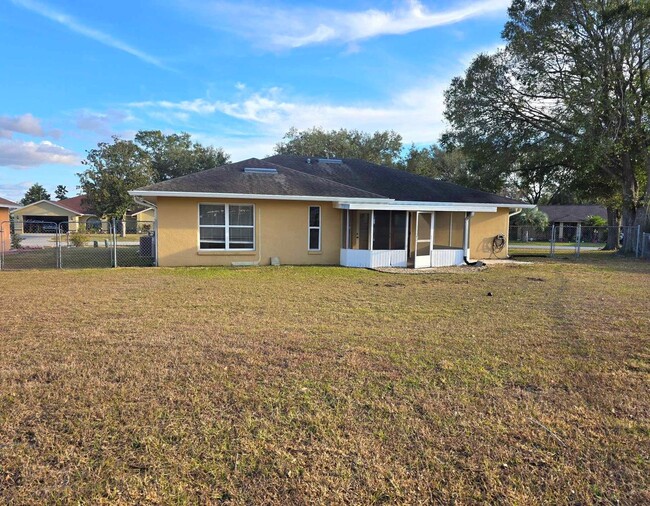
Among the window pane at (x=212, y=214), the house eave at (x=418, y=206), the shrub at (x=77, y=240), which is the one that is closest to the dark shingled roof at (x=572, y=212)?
the house eave at (x=418, y=206)

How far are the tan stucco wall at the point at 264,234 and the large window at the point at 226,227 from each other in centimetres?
18

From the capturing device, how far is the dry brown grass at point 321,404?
2697mm

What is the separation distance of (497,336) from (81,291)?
26.8ft

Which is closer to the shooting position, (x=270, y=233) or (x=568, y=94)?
(x=270, y=233)

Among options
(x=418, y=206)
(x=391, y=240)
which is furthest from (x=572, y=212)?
(x=391, y=240)

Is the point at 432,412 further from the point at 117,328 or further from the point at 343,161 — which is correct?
the point at 343,161

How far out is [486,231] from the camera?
18453mm

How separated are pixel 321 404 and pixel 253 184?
11702mm

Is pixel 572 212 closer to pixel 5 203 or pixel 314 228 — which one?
pixel 314 228

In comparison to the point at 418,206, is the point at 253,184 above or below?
above

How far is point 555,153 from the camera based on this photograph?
→ 21109 millimetres

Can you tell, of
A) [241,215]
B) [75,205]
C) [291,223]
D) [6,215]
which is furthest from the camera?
[75,205]

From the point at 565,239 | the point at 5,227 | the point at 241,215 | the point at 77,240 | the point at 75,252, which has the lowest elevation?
the point at 75,252

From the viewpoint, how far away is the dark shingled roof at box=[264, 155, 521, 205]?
56.5 ft
